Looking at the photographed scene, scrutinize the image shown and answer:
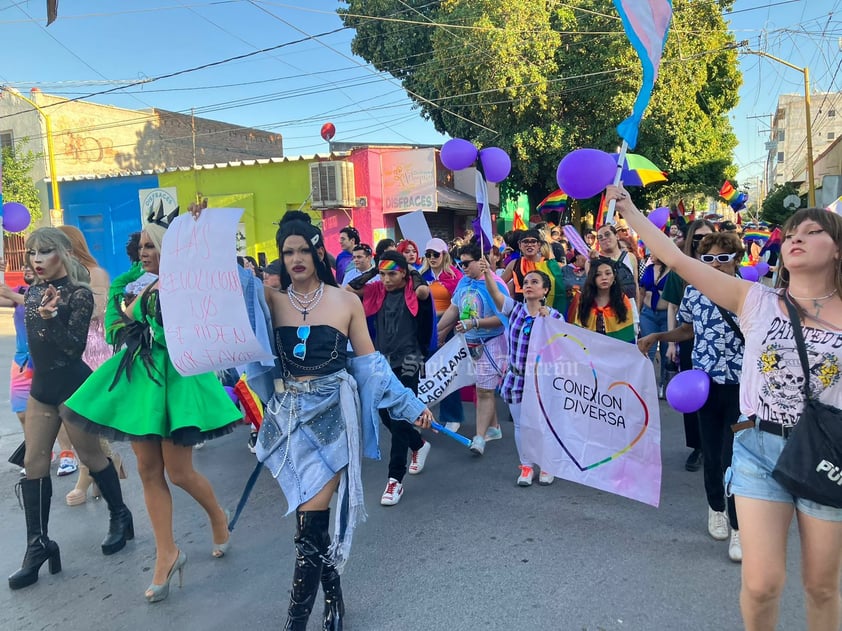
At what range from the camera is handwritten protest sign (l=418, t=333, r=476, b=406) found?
16.1 ft

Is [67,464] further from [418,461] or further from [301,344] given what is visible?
[301,344]

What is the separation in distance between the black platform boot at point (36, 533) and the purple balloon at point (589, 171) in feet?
12.3

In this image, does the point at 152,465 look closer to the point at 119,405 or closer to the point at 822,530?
the point at 119,405

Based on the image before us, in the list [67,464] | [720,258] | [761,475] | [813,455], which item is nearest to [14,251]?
[67,464]

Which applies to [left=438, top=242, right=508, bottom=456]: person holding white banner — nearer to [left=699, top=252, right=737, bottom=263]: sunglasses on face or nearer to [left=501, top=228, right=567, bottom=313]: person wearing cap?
[left=501, top=228, right=567, bottom=313]: person wearing cap

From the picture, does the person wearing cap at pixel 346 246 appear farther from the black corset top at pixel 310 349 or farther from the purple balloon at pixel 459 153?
the black corset top at pixel 310 349

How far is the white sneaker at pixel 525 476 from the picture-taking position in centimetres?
453

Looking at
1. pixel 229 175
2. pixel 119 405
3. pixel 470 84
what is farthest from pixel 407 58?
pixel 119 405

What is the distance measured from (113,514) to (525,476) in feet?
9.06

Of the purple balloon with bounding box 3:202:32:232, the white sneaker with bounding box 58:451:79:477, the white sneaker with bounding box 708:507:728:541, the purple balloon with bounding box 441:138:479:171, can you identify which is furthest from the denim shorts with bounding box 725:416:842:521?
the purple balloon with bounding box 3:202:32:232

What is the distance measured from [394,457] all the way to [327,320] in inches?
74.4

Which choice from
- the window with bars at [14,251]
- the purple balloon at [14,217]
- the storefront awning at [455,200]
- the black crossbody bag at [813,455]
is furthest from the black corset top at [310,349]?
the window with bars at [14,251]

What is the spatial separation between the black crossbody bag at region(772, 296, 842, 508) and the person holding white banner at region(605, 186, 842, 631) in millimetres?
34

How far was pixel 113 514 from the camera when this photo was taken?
383cm
